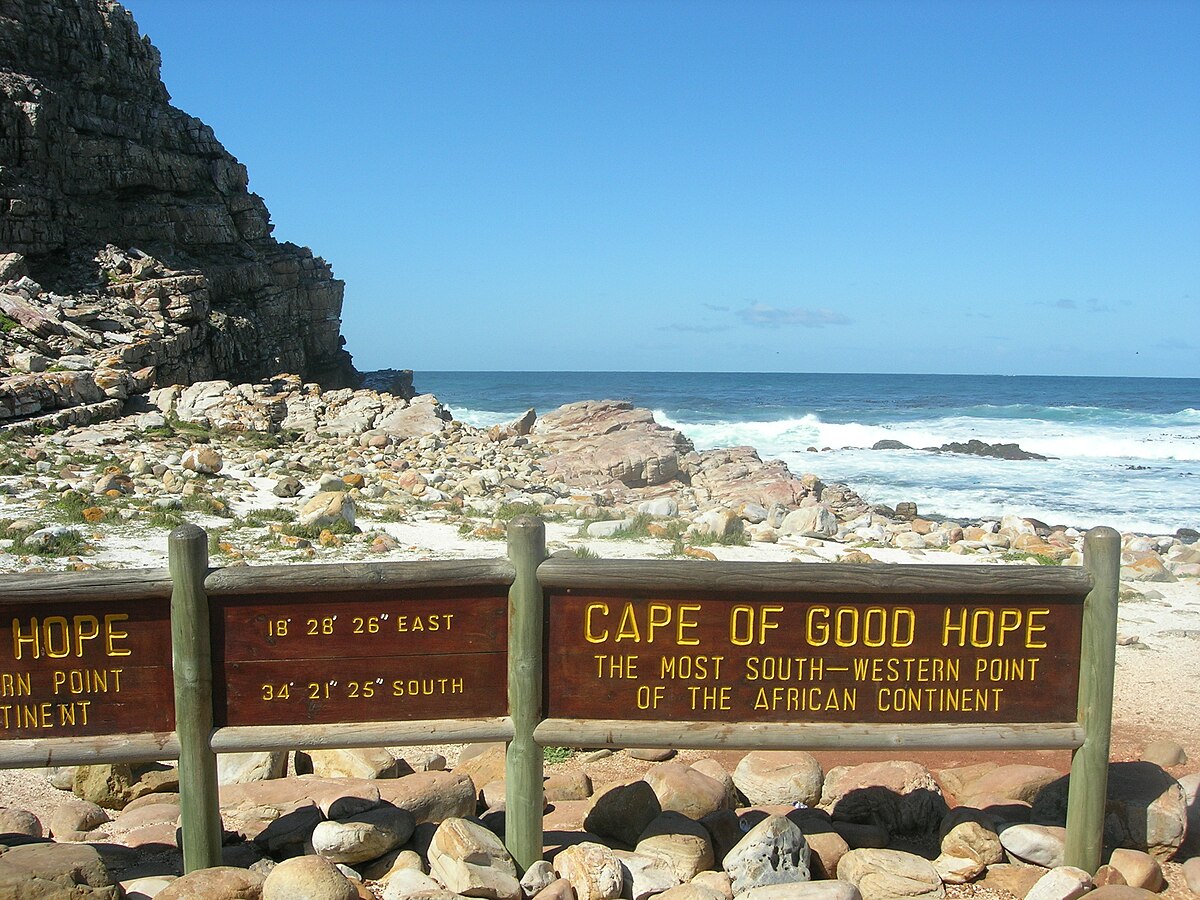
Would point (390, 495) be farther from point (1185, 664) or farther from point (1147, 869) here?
point (1147, 869)

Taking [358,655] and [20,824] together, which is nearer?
[358,655]

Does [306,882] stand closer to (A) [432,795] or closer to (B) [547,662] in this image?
(A) [432,795]

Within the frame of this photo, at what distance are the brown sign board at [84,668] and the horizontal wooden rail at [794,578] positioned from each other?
1.54 metres

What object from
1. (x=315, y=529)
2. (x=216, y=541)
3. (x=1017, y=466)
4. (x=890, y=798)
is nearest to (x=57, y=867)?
(x=890, y=798)

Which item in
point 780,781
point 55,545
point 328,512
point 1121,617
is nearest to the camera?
point 780,781

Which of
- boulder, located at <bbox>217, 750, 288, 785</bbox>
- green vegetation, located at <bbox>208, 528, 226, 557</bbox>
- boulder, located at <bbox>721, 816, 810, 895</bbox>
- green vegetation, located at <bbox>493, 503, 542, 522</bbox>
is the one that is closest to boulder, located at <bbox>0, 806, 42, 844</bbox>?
boulder, located at <bbox>217, 750, 288, 785</bbox>

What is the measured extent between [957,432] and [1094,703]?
4976 cm

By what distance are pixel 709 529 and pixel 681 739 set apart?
997 centimetres

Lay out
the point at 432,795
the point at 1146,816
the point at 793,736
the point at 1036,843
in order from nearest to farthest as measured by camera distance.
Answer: the point at 793,736
the point at 1036,843
the point at 1146,816
the point at 432,795

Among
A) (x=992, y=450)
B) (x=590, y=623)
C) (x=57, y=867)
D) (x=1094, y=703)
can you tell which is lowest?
(x=992, y=450)

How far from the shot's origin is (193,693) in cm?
366

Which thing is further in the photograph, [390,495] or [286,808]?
[390,495]

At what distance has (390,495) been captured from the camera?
15250 millimetres

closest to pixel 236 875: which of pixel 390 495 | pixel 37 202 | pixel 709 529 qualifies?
pixel 709 529
